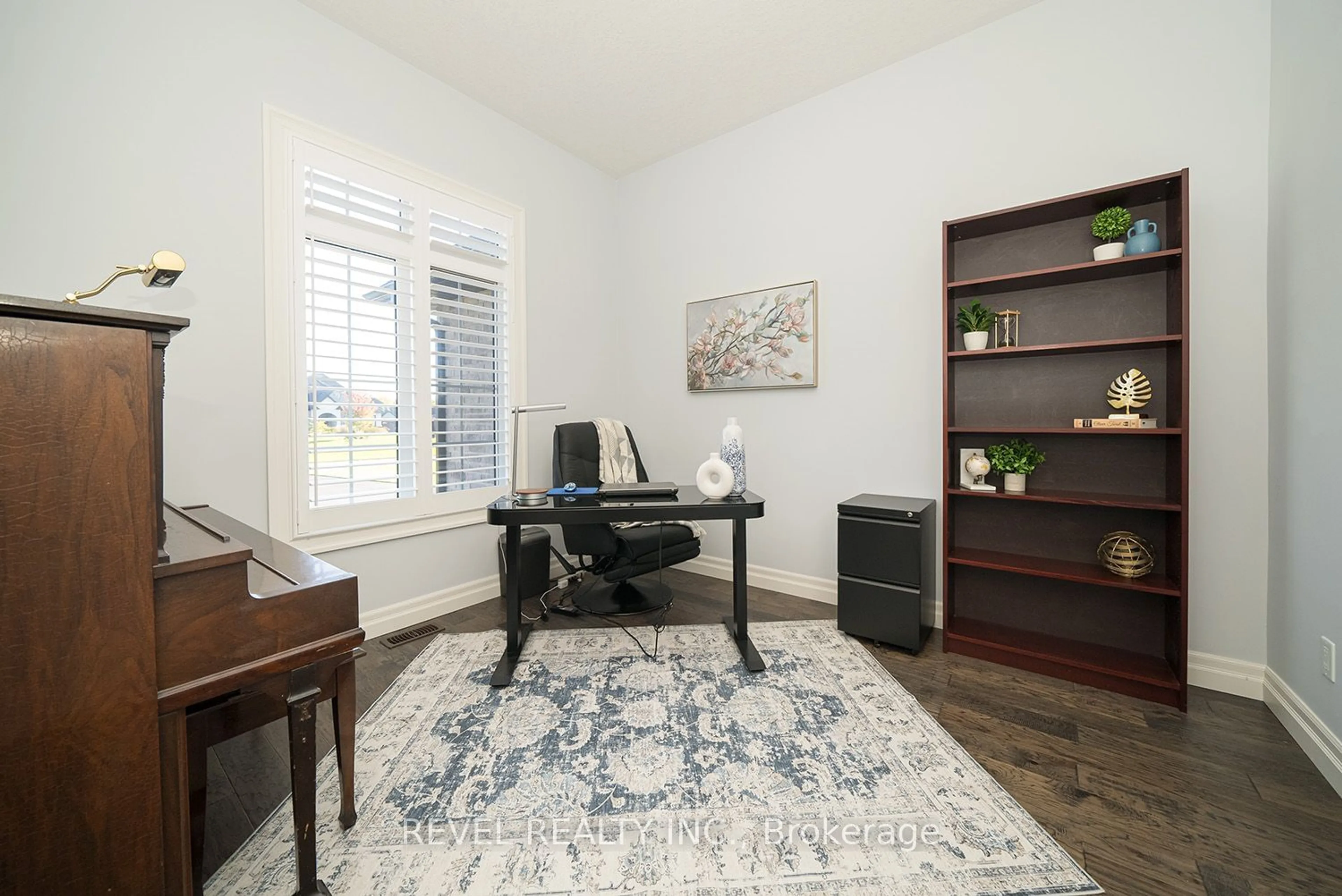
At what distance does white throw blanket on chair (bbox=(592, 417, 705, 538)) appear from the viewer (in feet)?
10.9

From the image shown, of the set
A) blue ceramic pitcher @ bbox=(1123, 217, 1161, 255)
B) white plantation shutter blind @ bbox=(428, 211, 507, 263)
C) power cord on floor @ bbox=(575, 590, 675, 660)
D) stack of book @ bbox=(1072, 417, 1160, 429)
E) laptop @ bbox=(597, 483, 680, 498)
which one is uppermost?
white plantation shutter blind @ bbox=(428, 211, 507, 263)

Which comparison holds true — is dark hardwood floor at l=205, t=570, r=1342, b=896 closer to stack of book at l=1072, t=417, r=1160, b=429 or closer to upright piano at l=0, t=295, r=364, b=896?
upright piano at l=0, t=295, r=364, b=896

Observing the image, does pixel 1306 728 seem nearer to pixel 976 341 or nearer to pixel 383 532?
pixel 976 341

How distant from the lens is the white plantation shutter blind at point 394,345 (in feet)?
8.13

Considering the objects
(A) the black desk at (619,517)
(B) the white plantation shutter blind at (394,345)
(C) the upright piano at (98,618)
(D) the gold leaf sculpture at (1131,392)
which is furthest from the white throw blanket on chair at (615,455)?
(C) the upright piano at (98,618)

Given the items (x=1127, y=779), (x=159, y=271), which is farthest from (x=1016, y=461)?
(x=159, y=271)

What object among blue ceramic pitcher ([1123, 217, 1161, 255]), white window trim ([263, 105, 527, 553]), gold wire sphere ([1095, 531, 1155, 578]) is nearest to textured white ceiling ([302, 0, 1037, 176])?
white window trim ([263, 105, 527, 553])

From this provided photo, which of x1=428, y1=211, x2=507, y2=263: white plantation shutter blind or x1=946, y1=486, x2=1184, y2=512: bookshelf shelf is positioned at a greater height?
x1=428, y1=211, x2=507, y2=263: white plantation shutter blind

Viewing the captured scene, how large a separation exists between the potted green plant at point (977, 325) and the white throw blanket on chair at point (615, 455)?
183 cm

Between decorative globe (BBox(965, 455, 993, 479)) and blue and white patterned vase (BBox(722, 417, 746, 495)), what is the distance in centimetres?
114

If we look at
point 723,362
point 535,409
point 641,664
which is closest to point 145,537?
point 535,409

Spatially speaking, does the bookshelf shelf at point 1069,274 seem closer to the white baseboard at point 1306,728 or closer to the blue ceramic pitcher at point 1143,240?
the blue ceramic pitcher at point 1143,240

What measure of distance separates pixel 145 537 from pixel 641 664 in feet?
6.18

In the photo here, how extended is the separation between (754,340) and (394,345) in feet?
7.25
